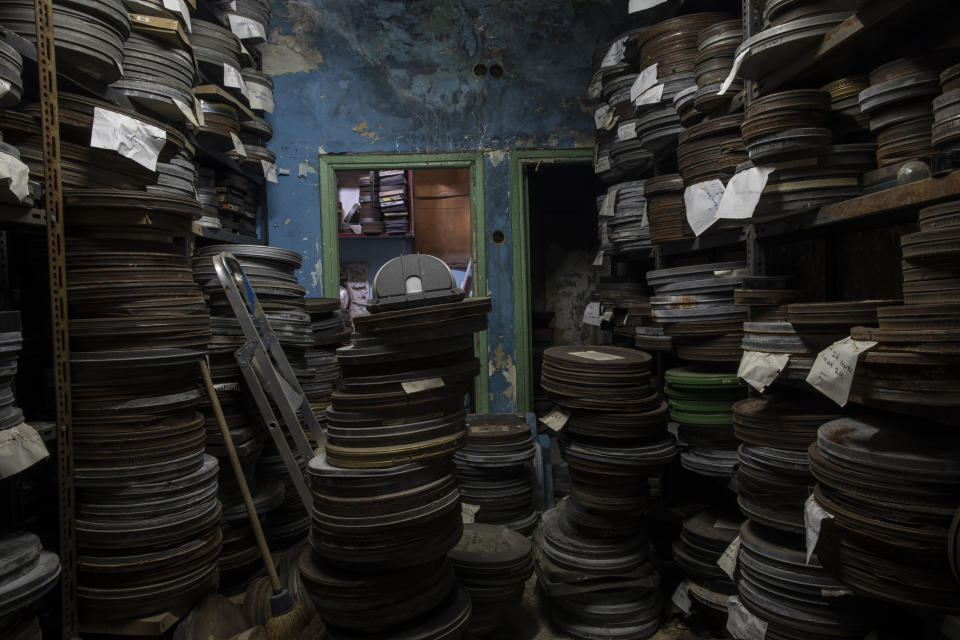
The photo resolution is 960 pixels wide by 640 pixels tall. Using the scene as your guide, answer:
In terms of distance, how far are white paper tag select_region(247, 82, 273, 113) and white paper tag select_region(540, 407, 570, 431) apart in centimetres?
334

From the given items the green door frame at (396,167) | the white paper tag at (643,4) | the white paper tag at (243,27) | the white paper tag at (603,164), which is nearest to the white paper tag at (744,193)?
the white paper tag at (643,4)

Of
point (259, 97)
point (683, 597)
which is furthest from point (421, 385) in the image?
point (259, 97)

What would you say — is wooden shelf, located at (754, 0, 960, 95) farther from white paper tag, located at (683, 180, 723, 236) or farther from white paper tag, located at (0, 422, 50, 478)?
white paper tag, located at (0, 422, 50, 478)

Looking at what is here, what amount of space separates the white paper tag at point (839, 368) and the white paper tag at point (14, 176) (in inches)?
103

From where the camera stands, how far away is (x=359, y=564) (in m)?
2.39

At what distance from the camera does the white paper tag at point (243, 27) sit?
4406 mm

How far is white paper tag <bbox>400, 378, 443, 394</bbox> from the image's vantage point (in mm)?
2385

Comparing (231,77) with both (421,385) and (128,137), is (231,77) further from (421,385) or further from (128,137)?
(421,385)

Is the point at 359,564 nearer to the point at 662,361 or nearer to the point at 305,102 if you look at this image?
the point at 662,361

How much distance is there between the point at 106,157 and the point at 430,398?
6.10 ft

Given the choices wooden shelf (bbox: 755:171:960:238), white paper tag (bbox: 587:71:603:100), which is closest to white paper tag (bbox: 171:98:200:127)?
white paper tag (bbox: 587:71:603:100)

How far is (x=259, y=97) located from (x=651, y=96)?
3.08m

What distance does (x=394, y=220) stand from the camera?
7723 millimetres

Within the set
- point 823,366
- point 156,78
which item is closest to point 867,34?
point 823,366
